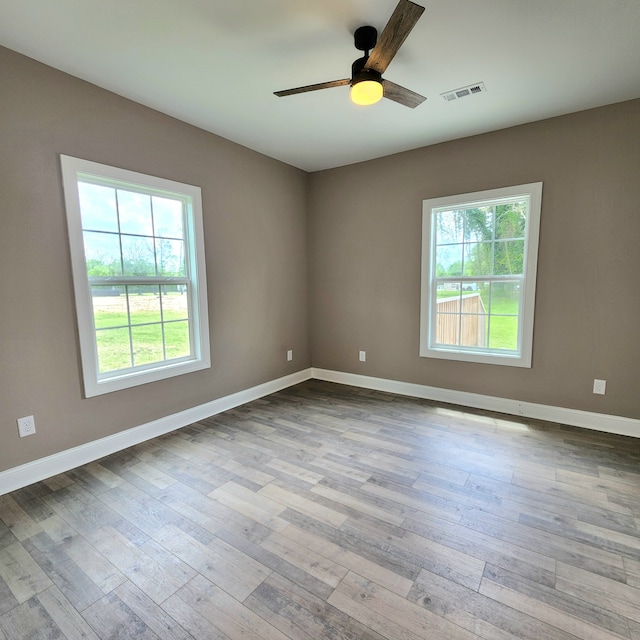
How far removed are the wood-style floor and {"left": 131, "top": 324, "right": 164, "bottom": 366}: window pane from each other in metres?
0.72

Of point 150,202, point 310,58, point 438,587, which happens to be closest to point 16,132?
point 150,202

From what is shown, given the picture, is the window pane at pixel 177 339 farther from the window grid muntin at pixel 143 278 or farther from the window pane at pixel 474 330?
the window pane at pixel 474 330

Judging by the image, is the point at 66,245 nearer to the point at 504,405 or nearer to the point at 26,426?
the point at 26,426

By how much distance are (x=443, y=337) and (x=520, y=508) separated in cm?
198

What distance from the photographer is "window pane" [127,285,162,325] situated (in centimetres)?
275

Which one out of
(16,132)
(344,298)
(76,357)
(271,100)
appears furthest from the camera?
(344,298)

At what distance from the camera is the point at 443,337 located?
369 centimetres

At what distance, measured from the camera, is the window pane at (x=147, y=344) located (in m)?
2.80

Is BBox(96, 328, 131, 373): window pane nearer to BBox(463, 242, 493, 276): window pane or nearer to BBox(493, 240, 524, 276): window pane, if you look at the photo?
BBox(463, 242, 493, 276): window pane

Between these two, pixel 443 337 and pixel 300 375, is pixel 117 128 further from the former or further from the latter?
pixel 443 337

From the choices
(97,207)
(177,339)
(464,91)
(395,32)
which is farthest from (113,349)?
(464,91)

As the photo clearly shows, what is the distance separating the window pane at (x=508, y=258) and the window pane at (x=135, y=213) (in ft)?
10.7

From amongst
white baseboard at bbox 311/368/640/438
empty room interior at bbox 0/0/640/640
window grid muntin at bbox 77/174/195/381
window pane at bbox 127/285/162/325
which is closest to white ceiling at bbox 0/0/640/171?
empty room interior at bbox 0/0/640/640

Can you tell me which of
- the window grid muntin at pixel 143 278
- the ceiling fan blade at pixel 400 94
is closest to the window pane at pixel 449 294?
the ceiling fan blade at pixel 400 94
